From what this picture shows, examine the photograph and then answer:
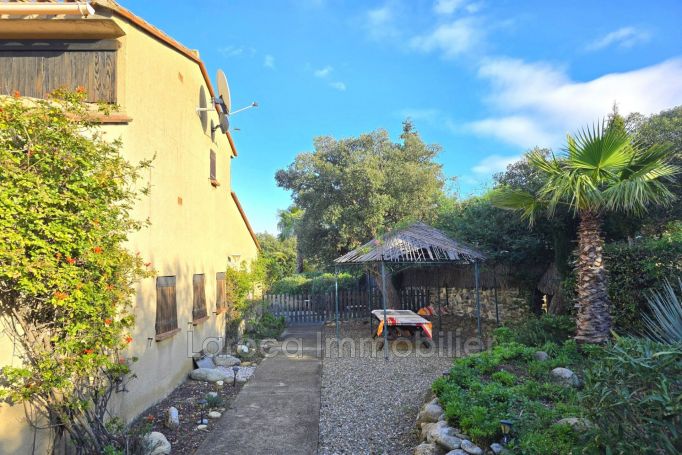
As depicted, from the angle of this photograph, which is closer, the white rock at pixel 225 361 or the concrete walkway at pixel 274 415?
the concrete walkway at pixel 274 415

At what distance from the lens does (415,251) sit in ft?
34.5

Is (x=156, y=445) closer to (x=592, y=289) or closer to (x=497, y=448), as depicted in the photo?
(x=497, y=448)

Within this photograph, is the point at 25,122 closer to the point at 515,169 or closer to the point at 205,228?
the point at 205,228

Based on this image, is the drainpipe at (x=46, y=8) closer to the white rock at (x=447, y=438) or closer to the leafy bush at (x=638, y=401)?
the white rock at (x=447, y=438)

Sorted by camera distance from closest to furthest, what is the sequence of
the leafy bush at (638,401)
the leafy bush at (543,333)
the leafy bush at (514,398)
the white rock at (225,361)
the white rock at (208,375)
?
the leafy bush at (638,401)
the leafy bush at (514,398)
the white rock at (208,375)
the leafy bush at (543,333)
the white rock at (225,361)

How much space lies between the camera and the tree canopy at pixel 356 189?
776 inches

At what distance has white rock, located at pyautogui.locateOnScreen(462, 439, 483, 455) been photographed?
393 cm

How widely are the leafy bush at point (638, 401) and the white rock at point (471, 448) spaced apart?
1398mm

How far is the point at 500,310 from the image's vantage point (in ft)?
44.6

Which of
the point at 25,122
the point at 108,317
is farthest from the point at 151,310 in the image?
the point at 25,122

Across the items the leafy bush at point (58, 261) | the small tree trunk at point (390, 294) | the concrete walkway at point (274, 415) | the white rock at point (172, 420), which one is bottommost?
the concrete walkway at point (274, 415)

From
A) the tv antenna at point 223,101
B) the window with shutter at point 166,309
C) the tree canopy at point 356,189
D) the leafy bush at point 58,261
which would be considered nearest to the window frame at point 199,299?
the window with shutter at point 166,309

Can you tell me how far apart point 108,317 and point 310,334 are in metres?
10.6

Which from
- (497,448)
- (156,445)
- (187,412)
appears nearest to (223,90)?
(187,412)
